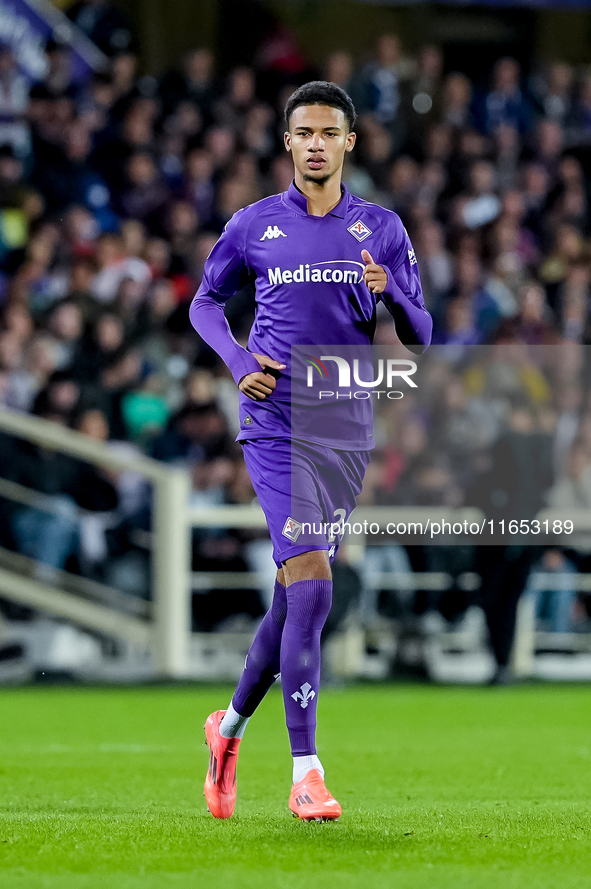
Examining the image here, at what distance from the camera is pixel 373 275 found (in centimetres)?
474

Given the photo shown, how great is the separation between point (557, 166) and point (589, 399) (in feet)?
17.2

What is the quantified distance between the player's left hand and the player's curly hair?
21.4 inches

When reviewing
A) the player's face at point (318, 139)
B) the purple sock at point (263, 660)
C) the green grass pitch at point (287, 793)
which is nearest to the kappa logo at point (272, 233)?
the player's face at point (318, 139)

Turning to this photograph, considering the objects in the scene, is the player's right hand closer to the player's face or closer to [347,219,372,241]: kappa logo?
[347,219,372,241]: kappa logo

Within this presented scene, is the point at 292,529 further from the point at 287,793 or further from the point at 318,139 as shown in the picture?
the point at 287,793

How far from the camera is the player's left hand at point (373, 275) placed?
4734mm

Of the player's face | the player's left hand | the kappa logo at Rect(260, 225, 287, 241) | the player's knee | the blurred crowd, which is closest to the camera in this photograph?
the player's knee

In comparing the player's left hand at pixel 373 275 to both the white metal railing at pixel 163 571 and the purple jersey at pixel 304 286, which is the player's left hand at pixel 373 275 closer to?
the purple jersey at pixel 304 286

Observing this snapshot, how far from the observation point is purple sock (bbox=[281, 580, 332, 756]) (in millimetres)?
4637

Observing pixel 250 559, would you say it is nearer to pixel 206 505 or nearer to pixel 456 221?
pixel 206 505

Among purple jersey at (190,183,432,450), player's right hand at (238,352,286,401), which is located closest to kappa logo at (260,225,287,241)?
purple jersey at (190,183,432,450)

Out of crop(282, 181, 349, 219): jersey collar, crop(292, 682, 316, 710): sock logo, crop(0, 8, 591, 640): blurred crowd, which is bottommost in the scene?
crop(292, 682, 316, 710): sock logo

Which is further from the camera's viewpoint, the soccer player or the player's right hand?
the player's right hand

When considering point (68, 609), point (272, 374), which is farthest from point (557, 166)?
point (272, 374)
